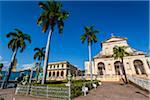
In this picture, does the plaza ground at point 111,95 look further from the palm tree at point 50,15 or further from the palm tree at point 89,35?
the palm tree at point 89,35

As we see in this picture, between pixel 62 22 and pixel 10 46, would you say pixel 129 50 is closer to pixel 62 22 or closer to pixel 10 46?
pixel 62 22

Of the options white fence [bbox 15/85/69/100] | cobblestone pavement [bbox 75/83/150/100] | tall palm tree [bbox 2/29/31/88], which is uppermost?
tall palm tree [bbox 2/29/31/88]

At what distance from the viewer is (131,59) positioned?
37.7 m

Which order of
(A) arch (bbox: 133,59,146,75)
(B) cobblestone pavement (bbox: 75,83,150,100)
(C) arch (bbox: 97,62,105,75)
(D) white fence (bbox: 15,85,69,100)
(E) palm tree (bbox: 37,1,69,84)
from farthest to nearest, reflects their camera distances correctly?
1. (C) arch (bbox: 97,62,105,75)
2. (A) arch (bbox: 133,59,146,75)
3. (E) palm tree (bbox: 37,1,69,84)
4. (B) cobblestone pavement (bbox: 75,83,150,100)
5. (D) white fence (bbox: 15,85,69,100)

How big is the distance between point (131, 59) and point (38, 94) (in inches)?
1405

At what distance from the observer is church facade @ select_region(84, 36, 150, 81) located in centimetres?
3497

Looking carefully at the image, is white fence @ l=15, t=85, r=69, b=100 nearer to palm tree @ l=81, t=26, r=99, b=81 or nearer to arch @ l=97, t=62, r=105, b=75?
palm tree @ l=81, t=26, r=99, b=81

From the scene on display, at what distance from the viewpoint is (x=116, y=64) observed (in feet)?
130

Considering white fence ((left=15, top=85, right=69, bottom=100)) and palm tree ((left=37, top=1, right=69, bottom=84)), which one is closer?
white fence ((left=15, top=85, right=69, bottom=100))

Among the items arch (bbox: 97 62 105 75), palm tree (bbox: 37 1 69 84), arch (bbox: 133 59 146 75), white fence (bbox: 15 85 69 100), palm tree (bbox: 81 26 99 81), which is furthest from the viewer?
arch (bbox: 97 62 105 75)

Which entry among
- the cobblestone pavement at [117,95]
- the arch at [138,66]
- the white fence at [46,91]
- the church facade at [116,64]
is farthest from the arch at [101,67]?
the white fence at [46,91]

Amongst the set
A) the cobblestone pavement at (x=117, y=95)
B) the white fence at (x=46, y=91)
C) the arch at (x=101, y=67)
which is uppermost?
the arch at (x=101, y=67)

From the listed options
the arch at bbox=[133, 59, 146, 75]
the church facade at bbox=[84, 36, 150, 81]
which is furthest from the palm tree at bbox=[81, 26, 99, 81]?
the arch at bbox=[133, 59, 146, 75]

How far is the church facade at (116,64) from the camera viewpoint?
35.0 m
